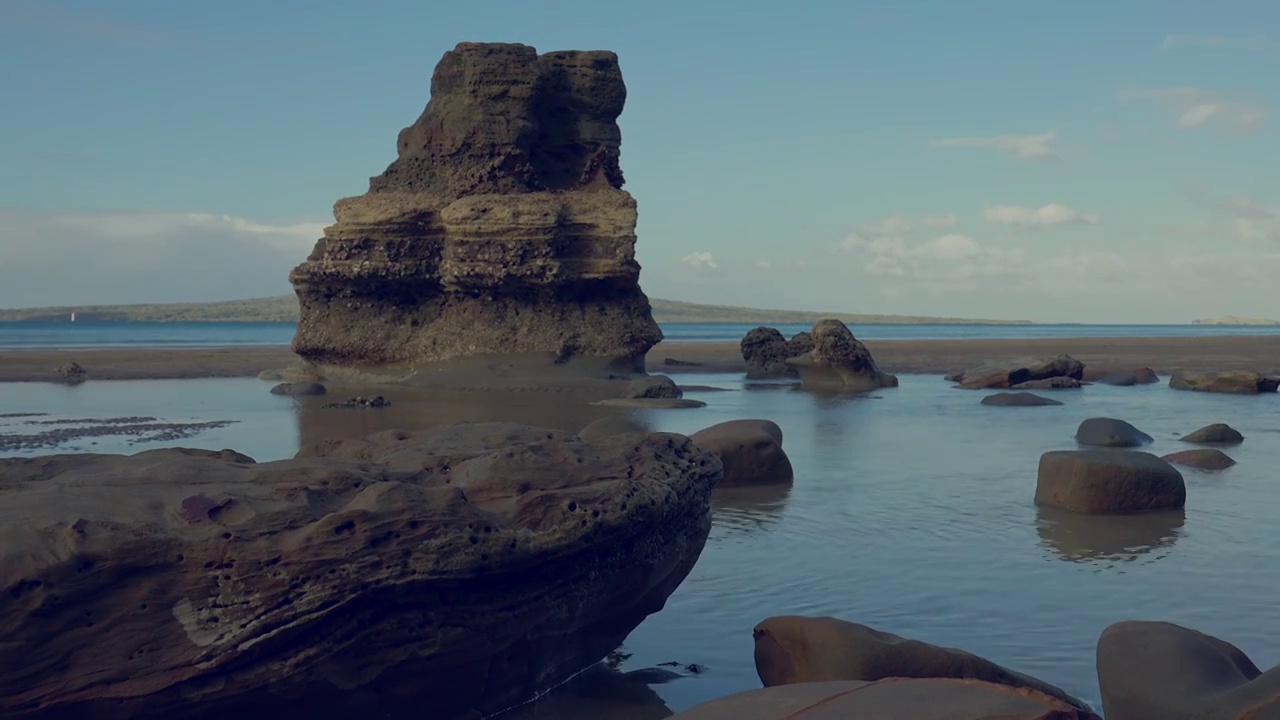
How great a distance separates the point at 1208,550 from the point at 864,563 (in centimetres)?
216

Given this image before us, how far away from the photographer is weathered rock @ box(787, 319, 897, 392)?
23.3 m

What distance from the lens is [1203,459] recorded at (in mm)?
11039

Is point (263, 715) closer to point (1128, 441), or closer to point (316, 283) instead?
point (1128, 441)

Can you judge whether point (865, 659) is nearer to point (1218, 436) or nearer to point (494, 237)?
point (1218, 436)

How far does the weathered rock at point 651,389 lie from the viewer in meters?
18.1

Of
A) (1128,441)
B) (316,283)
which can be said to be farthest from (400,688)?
(316,283)

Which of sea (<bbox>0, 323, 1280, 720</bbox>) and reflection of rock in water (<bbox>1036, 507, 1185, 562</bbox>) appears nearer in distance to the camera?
sea (<bbox>0, 323, 1280, 720</bbox>)

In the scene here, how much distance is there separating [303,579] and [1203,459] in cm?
950

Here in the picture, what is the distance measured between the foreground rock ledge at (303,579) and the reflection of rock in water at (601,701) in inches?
2.9

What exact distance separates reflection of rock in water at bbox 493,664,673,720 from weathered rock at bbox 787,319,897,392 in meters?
18.4

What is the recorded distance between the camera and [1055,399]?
19531 mm

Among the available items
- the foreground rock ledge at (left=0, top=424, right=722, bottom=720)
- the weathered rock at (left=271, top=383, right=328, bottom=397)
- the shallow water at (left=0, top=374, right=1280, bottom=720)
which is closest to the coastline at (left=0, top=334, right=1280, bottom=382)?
the weathered rock at (left=271, top=383, right=328, bottom=397)

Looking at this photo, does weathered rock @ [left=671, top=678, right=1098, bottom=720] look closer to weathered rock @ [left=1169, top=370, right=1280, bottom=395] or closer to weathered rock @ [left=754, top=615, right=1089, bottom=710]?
weathered rock @ [left=754, top=615, right=1089, bottom=710]

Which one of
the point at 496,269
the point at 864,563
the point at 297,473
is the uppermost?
the point at 496,269
